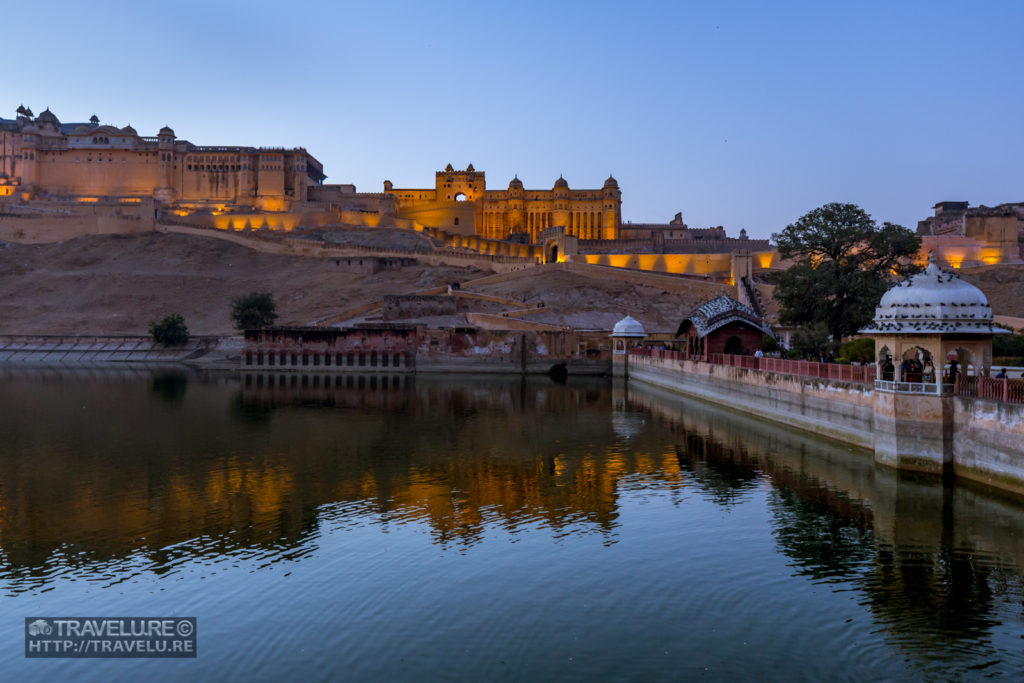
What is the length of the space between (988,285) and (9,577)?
63.5m

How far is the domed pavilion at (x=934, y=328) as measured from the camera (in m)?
18.1

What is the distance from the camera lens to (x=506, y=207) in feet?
330

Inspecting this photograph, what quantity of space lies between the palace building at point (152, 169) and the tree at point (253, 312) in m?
33.9

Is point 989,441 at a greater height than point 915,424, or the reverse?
point 915,424

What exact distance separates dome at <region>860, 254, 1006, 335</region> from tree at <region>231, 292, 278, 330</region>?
49.2 meters

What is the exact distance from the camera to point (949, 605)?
10.9 metres

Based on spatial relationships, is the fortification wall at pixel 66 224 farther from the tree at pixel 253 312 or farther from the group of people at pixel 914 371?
the group of people at pixel 914 371

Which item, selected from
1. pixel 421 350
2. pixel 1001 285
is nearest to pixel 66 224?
pixel 421 350

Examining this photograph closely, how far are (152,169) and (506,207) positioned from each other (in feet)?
133

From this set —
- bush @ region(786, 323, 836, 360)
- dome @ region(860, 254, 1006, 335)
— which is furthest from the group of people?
bush @ region(786, 323, 836, 360)

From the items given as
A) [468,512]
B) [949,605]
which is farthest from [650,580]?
[468,512]

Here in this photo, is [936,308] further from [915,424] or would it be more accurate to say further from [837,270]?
[837,270]

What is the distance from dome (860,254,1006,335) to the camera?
18.1 meters

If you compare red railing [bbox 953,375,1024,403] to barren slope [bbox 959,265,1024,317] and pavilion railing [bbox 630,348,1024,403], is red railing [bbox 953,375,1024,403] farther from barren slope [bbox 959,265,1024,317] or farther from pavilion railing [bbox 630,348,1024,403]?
barren slope [bbox 959,265,1024,317]
